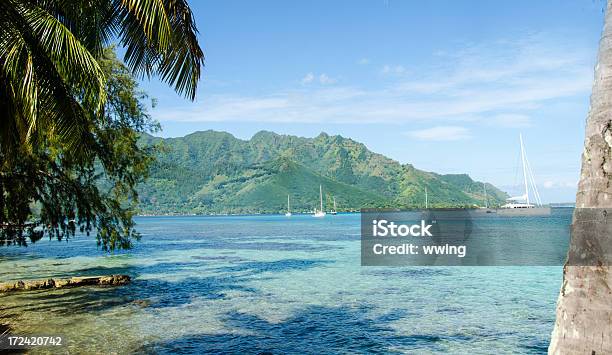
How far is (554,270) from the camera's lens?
2745 centimetres

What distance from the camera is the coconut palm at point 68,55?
6.95 meters

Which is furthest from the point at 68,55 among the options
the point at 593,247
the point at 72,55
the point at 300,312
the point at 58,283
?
the point at 58,283

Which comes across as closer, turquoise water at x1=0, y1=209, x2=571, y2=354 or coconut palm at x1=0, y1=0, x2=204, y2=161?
coconut palm at x1=0, y1=0, x2=204, y2=161

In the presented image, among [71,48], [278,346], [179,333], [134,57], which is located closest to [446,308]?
[278,346]

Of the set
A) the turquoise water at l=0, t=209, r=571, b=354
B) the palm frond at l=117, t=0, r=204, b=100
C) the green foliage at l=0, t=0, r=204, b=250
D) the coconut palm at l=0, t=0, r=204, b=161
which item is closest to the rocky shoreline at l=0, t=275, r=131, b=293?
the turquoise water at l=0, t=209, r=571, b=354

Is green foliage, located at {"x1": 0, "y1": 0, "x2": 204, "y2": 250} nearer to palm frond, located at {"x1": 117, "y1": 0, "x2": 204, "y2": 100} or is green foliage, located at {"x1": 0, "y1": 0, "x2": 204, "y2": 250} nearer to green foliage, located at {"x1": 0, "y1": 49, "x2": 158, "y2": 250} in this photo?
palm frond, located at {"x1": 117, "y1": 0, "x2": 204, "y2": 100}

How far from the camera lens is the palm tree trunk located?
2449 mm

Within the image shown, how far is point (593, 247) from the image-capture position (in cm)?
250

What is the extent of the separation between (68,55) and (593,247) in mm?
7537

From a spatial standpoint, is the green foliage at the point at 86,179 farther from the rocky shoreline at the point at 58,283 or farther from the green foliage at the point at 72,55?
the green foliage at the point at 72,55

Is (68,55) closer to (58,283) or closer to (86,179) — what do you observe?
(86,179)

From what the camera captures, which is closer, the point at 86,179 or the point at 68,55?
the point at 68,55

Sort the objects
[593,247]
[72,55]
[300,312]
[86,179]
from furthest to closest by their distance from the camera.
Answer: [86,179] → [300,312] → [72,55] → [593,247]

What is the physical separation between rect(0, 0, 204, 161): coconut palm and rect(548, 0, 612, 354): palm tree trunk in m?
5.74
